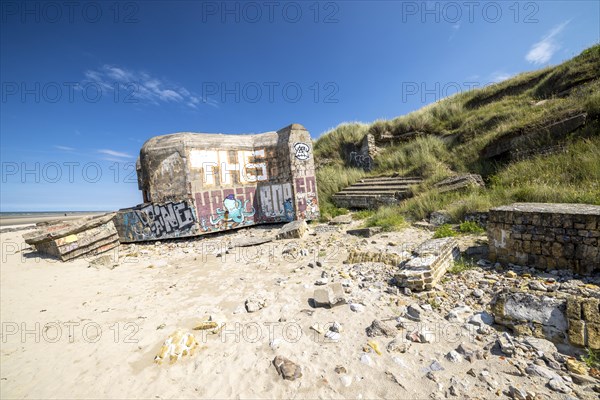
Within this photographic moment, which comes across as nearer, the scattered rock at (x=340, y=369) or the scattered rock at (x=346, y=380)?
the scattered rock at (x=346, y=380)

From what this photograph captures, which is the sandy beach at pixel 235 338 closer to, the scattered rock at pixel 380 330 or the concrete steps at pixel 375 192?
the scattered rock at pixel 380 330

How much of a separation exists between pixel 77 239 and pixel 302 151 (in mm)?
8652

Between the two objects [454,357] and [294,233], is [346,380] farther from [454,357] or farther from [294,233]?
[294,233]

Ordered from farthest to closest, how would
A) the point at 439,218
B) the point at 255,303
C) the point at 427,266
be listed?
the point at 439,218 → the point at 255,303 → the point at 427,266

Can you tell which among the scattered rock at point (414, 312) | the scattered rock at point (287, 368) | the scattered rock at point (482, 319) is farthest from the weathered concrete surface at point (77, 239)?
the scattered rock at point (482, 319)

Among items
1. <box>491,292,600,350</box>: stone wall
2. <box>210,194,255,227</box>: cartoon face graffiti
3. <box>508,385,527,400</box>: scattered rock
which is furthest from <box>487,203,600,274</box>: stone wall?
<box>210,194,255,227</box>: cartoon face graffiti

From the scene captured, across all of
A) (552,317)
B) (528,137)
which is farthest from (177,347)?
(528,137)

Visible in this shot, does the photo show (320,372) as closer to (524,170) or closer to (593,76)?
(524,170)

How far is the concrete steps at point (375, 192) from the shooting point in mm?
9534

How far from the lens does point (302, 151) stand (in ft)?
33.1

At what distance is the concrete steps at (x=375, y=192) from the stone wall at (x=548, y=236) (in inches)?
205

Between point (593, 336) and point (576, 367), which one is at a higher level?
point (593, 336)

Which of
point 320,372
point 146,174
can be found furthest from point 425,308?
point 146,174

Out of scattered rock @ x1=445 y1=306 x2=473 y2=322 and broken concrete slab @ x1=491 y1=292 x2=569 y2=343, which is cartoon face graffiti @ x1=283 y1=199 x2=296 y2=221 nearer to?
scattered rock @ x1=445 y1=306 x2=473 y2=322
